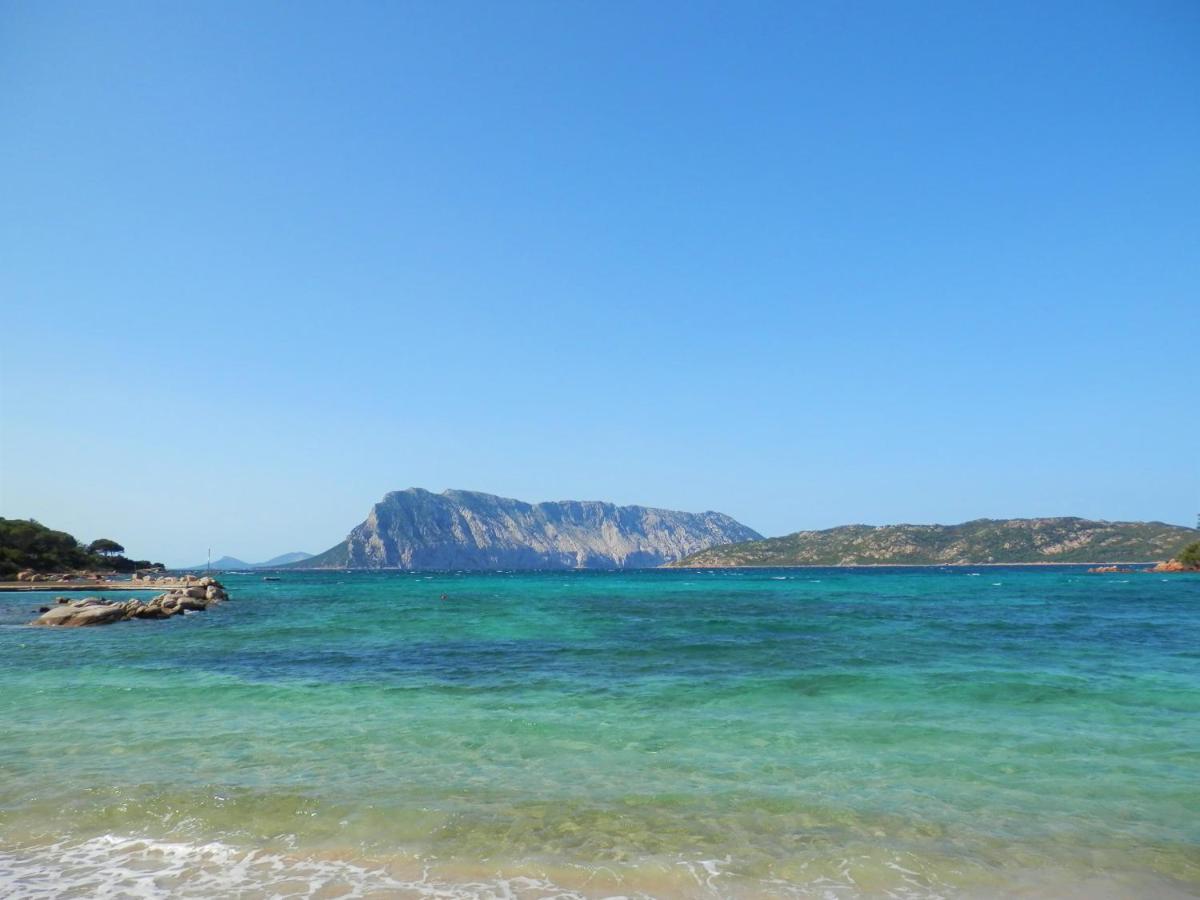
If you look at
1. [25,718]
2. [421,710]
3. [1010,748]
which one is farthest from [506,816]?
[25,718]

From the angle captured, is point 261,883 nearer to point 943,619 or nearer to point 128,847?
point 128,847

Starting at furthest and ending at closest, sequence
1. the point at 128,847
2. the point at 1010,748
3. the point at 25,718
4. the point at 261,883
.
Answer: the point at 25,718 → the point at 1010,748 → the point at 128,847 → the point at 261,883

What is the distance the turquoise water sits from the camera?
26.2 ft

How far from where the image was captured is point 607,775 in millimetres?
11453

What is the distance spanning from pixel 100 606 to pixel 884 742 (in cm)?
4717

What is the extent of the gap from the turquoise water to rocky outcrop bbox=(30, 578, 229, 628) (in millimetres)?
18885

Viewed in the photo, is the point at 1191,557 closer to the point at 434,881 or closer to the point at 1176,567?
the point at 1176,567

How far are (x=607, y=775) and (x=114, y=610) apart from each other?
4414 centimetres

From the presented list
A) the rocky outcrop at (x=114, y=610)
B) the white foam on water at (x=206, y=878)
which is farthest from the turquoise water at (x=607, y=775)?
the rocky outcrop at (x=114, y=610)

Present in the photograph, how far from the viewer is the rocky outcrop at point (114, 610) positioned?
1581 inches

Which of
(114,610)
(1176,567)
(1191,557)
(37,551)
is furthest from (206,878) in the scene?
(1176,567)

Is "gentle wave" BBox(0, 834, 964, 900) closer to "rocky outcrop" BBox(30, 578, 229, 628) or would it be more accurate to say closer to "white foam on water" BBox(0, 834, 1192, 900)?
"white foam on water" BBox(0, 834, 1192, 900)

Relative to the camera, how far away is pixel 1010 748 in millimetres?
13039

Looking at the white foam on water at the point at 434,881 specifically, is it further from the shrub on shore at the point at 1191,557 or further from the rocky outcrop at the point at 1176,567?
the rocky outcrop at the point at 1176,567
